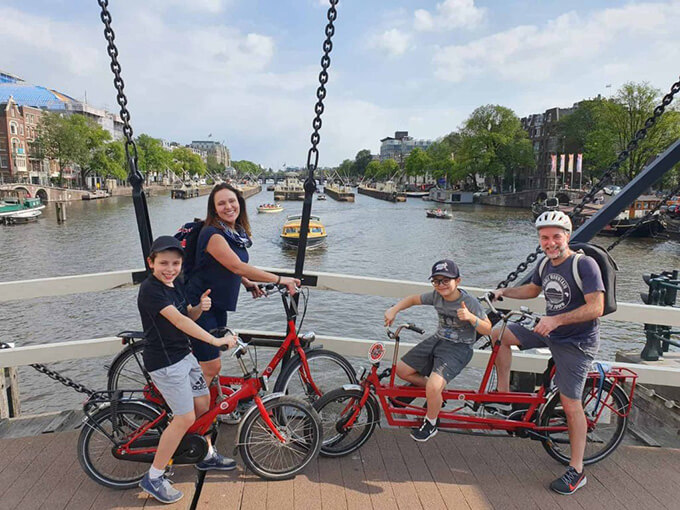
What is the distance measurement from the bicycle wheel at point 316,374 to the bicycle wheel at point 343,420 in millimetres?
141

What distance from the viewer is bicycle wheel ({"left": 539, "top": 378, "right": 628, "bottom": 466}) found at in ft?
11.2

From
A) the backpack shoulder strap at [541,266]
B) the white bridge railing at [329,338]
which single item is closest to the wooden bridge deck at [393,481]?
the white bridge railing at [329,338]

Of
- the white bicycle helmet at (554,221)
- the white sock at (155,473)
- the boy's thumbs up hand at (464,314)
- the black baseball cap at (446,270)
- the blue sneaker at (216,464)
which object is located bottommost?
the blue sneaker at (216,464)

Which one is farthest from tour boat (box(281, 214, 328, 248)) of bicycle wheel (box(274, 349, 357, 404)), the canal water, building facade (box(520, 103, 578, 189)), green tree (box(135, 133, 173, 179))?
green tree (box(135, 133, 173, 179))

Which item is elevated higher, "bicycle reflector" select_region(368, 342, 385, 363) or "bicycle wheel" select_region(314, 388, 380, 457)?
"bicycle reflector" select_region(368, 342, 385, 363)

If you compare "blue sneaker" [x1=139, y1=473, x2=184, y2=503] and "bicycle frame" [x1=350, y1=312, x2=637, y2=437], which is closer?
"blue sneaker" [x1=139, y1=473, x2=184, y2=503]

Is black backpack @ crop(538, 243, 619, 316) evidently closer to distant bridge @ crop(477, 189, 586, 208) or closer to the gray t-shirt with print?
the gray t-shirt with print

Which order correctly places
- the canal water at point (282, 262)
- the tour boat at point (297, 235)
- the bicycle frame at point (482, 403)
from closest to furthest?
1. the bicycle frame at point (482, 403)
2. the canal water at point (282, 262)
3. the tour boat at point (297, 235)

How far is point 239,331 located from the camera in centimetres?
403

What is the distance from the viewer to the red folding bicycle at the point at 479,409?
3.40 m

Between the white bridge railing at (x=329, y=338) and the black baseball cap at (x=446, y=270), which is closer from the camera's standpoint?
the black baseball cap at (x=446, y=270)

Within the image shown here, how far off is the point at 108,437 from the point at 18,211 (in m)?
44.9

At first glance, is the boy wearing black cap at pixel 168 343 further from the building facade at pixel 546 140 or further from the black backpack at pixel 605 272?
the building facade at pixel 546 140

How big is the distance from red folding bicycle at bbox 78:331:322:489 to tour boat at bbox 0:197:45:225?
43293 millimetres
